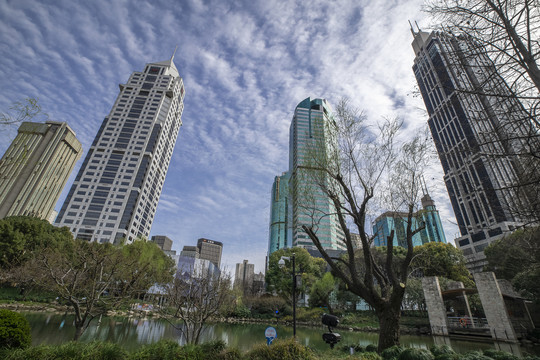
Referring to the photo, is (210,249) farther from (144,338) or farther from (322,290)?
(144,338)

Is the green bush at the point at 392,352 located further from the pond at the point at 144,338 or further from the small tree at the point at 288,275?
the small tree at the point at 288,275

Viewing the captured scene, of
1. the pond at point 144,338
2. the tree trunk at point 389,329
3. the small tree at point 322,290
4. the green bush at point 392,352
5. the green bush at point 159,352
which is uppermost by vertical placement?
the small tree at point 322,290

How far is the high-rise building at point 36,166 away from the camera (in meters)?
5.11

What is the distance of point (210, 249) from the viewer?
154m

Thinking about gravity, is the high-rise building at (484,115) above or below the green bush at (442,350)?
above

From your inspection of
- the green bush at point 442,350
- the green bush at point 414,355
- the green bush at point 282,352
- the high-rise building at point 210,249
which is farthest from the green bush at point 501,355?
the high-rise building at point 210,249

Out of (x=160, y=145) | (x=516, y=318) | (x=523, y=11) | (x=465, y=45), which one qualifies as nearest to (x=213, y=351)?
(x=465, y=45)

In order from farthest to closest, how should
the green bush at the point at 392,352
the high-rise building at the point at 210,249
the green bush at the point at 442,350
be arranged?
the high-rise building at the point at 210,249 < the green bush at the point at 442,350 < the green bush at the point at 392,352

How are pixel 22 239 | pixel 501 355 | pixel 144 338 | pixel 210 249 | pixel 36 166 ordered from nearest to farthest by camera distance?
1. pixel 501 355
2. pixel 36 166
3. pixel 144 338
4. pixel 22 239
5. pixel 210 249

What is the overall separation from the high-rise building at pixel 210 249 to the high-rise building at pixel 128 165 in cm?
7595

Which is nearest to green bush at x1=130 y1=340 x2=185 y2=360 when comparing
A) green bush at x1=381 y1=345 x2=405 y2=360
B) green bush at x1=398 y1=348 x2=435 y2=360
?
green bush at x1=381 y1=345 x2=405 y2=360

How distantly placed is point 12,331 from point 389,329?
1053 cm

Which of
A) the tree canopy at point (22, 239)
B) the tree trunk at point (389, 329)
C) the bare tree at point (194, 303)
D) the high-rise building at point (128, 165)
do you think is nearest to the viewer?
the tree trunk at point (389, 329)

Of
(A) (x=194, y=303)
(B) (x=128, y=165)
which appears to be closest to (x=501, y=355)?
(A) (x=194, y=303)
